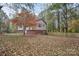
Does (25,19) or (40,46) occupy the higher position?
(25,19)

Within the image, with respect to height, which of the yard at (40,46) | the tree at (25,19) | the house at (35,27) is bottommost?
the yard at (40,46)

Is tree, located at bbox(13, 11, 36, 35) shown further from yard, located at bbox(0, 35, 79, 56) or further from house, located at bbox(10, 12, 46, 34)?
yard, located at bbox(0, 35, 79, 56)

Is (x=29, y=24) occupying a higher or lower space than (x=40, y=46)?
higher

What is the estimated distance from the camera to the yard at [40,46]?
2.54m

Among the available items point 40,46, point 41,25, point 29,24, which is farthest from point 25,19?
point 40,46

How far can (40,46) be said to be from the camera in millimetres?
2547

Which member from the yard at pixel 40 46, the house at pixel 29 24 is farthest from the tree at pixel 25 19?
the yard at pixel 40 46

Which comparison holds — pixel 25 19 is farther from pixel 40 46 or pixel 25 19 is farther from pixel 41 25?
pixel 40 46

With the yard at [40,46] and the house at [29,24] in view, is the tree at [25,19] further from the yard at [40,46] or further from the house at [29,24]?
the yard at [40,46]

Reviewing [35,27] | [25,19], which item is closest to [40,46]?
[35,27]

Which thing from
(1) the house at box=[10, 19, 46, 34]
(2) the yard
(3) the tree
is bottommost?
(2) the yard

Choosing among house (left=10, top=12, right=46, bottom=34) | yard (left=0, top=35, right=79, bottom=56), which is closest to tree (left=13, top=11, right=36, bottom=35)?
house (left=10, top=12, right=46, bottom=34)

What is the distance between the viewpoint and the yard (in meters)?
2.54

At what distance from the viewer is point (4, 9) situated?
8.33 feet
